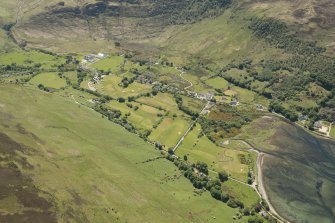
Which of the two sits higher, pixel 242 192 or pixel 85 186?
pixel 85 186

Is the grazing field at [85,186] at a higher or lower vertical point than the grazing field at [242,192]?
higher

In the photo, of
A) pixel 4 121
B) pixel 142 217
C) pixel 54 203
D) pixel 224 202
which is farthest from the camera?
pixel 4 121

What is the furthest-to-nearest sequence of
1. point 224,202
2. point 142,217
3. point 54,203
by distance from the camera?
point 224,202 < point 142,217 < point 54,203

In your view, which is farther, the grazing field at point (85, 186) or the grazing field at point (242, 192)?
the grazing field at point (242, 192)

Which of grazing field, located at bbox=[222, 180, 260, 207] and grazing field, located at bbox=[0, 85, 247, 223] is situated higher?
grazing field, located at bbox=[0, 85, 247, 223]

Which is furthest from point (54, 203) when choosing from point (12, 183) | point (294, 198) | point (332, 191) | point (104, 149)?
point (332, 191)

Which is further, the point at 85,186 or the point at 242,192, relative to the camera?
the point at 242,192

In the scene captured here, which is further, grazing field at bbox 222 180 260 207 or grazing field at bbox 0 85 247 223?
grazing field at bbox 222 180 260 207

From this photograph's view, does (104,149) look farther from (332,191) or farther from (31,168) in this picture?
(332,191)
